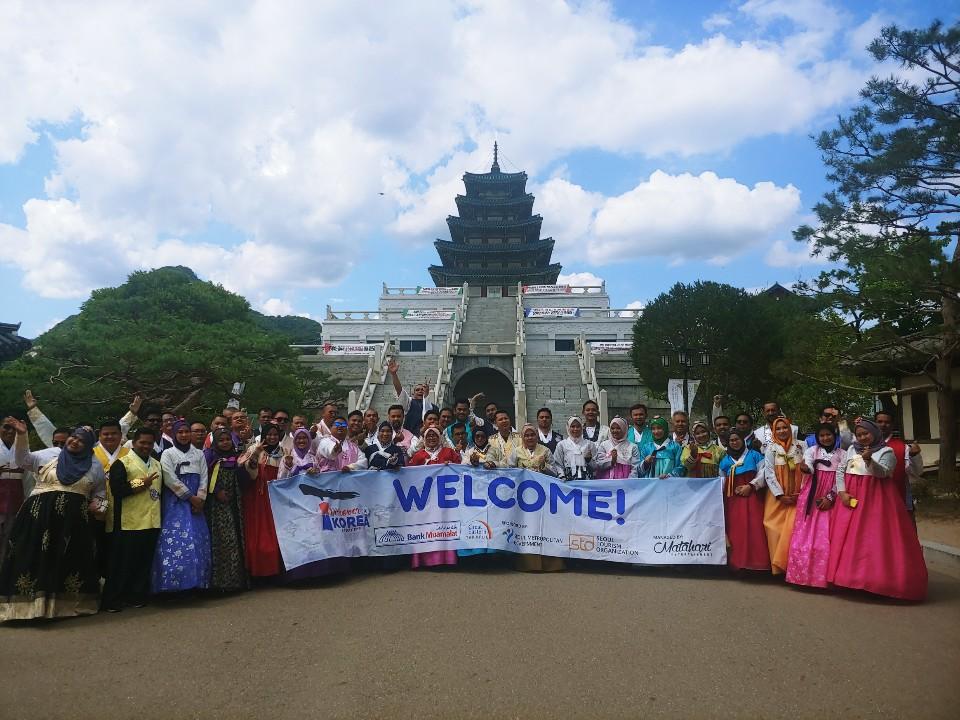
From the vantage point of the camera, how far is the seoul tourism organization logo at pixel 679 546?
21.1ft

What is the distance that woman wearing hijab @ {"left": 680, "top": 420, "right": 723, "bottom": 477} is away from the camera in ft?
22.3

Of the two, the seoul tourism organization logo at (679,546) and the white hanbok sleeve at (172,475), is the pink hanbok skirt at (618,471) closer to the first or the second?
the seoul tourism organization logo at (679,546)

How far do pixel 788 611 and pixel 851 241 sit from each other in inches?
304

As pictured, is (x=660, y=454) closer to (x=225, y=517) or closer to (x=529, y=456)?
(x=529, y=456)

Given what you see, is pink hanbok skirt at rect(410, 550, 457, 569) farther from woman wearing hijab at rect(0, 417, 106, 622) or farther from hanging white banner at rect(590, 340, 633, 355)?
hanging white banner at rect(590, 340, 633, 355)

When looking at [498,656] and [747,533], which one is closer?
[498,656]

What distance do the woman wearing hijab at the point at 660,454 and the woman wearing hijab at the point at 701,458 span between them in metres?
0.11

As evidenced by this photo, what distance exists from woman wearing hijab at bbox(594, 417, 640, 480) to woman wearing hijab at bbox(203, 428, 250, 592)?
3630mm

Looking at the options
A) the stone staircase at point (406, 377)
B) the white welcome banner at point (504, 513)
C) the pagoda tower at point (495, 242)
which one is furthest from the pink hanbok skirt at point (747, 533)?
the pagoda tower at point (495, 242)

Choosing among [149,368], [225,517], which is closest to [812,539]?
[225,517]

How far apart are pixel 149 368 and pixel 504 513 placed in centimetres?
1021

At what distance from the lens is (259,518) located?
620 cm

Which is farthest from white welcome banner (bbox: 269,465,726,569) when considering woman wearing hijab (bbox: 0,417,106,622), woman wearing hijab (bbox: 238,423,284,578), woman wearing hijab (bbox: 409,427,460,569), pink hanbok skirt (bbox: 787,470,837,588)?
woman wearing hijab (bbox: 0,417,106,622)

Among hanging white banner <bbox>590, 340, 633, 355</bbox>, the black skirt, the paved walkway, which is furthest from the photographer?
hanging white banner <bbox>590, 340, 633, 355</bbox>
